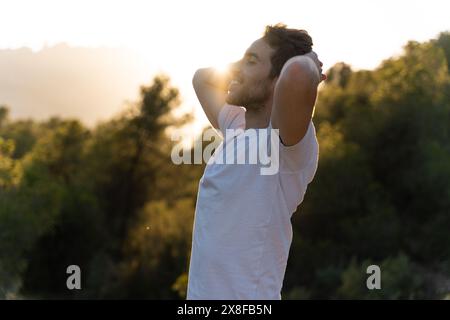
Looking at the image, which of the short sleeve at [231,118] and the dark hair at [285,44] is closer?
the dark hair at [285,44]

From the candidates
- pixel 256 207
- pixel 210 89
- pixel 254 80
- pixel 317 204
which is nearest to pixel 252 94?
pixel 254 80

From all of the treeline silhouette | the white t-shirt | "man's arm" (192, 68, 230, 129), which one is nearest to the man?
the white t-shirt

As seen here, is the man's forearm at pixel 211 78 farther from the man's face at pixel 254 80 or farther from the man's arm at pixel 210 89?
the man's face at pixel 254 80

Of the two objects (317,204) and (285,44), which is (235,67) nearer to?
(285,44)

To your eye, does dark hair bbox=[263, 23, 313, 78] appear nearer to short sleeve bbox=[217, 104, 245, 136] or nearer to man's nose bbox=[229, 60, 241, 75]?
man's nose bbox=[229, 60, 241, 75]

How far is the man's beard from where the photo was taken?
1955 millimetres

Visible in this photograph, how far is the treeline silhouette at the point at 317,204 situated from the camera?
1830 cm

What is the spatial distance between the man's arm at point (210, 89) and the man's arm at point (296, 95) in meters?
0.61

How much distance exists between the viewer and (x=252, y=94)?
1955 mm

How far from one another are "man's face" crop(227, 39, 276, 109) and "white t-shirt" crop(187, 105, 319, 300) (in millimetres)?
139

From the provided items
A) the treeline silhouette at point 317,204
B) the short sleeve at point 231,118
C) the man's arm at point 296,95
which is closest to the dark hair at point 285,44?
the man's arm at point 296,95

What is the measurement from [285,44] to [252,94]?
0.47ft

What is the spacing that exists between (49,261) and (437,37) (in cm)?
1592
